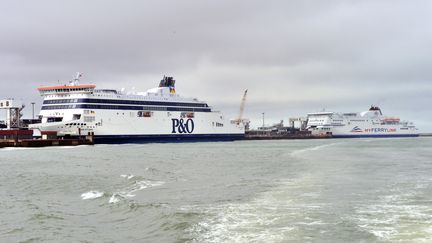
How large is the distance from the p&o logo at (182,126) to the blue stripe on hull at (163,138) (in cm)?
103

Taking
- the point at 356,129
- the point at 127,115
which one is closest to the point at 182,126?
the point at 127,115

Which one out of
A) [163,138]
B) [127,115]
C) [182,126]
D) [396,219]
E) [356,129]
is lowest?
[396,219]

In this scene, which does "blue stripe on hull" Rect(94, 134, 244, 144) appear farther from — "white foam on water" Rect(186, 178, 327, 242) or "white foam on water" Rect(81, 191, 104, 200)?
"white foam on water" Rect(186, 178, 327, 242)

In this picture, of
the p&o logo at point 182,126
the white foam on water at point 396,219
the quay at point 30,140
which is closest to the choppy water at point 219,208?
the white foam on water at point 396,219

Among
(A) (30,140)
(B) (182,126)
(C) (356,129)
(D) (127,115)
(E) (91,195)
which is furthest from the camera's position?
(C) (356,129)

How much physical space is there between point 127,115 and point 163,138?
915 centimetres

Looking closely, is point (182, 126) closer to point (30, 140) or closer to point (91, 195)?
point (30, 140)

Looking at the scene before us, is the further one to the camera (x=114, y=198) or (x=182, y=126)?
(x=182, y=126)

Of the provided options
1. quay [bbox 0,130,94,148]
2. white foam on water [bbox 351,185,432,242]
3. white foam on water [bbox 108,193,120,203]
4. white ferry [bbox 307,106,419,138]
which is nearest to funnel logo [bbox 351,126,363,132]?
white ferry [bbox 307,106,419,138]

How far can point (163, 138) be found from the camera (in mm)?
93812

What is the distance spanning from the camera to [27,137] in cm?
7588

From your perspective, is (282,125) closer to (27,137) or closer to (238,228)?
(27,137)

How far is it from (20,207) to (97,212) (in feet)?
10.5

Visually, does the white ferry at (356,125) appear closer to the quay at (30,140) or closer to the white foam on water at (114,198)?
the quay at (30,140)
